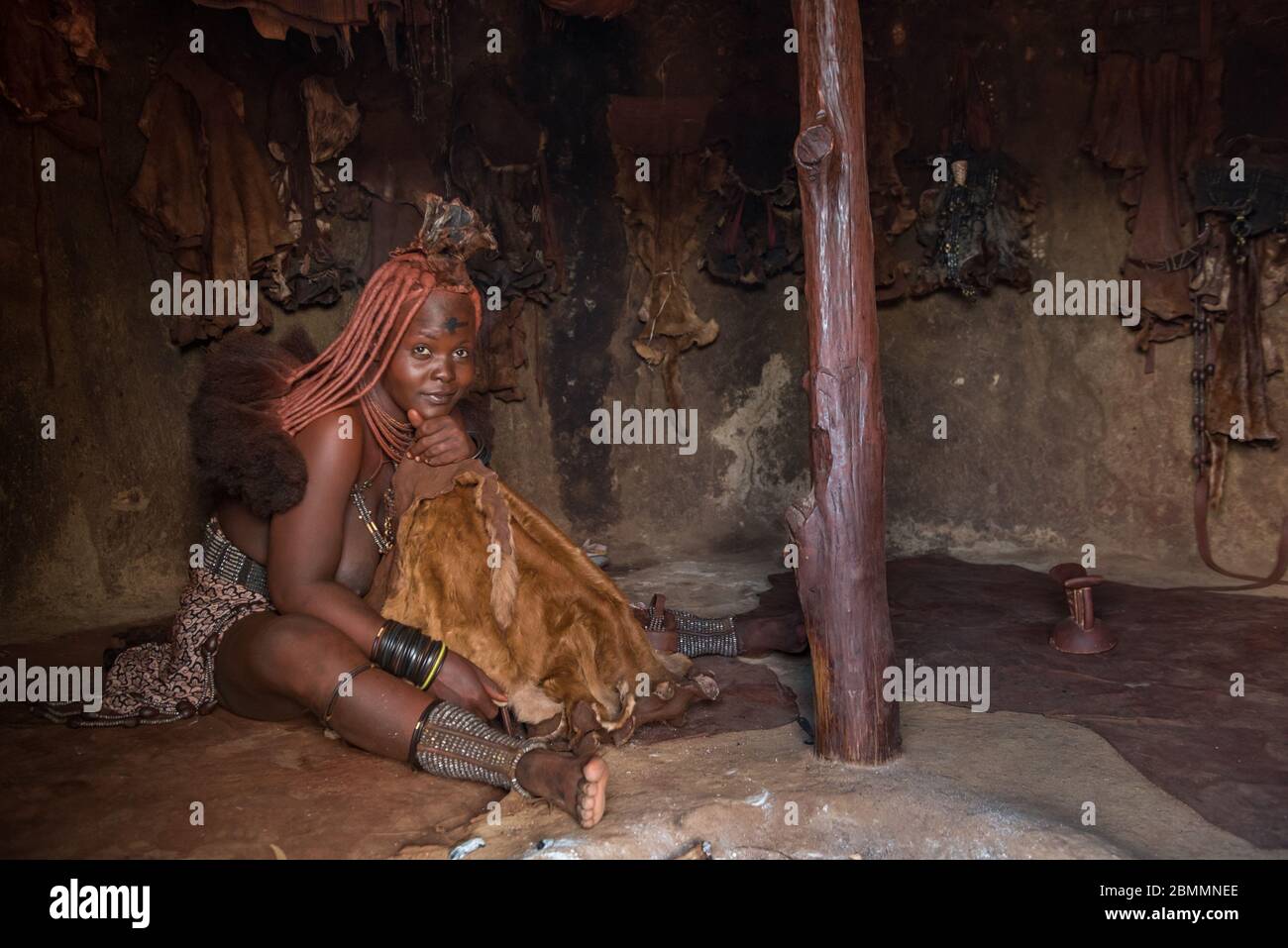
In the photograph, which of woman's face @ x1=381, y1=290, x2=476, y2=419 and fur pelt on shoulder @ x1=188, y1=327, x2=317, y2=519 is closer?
fur pelt on shoulder @ x1=188, y1=327, x2=317, y2=519

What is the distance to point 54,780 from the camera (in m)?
3.04

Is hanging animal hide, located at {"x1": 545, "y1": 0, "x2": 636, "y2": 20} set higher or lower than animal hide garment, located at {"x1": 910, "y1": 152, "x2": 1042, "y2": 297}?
higher

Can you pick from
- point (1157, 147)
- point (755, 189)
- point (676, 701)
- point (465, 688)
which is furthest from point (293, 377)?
point (1157, 147)

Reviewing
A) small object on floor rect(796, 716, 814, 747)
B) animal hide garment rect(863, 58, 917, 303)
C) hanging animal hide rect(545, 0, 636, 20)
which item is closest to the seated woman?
small object on floor rect(796, 716, 814, 747)

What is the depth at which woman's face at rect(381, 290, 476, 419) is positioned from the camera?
3.40 meters

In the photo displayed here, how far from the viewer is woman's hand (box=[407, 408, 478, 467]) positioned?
3.46 meters

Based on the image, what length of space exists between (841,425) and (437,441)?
1.28 m

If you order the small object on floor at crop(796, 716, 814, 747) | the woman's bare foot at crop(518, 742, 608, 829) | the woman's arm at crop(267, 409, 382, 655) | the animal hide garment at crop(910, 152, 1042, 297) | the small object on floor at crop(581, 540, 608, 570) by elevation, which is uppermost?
the animal hide garment at crop(910, 152, 1042, 297)

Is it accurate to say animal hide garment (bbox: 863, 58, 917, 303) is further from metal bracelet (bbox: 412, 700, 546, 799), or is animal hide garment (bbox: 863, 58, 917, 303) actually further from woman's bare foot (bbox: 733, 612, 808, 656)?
metal bracelet (bbox: 412, 700, 546, 799)

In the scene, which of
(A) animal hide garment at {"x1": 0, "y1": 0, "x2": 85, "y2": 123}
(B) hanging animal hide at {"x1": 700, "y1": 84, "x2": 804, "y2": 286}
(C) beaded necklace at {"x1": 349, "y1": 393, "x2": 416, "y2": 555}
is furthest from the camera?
(B) hanging animal hide at {"x1": 700, "y1": 84, "x2": 804, "y2": 286}

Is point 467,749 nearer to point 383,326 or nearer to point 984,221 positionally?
point 383,326

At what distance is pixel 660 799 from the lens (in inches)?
110

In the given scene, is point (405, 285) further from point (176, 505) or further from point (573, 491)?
point (573, 491)

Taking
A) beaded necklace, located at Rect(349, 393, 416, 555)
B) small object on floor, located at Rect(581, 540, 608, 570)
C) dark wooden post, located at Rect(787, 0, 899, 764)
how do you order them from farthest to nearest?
small object on floor, located at Rect(581, 540, 608, 570), beaded necklace, located at Rect(349, 393, 416, 555), dark wooden post, located at Rect(787, 0, 899, 764)
